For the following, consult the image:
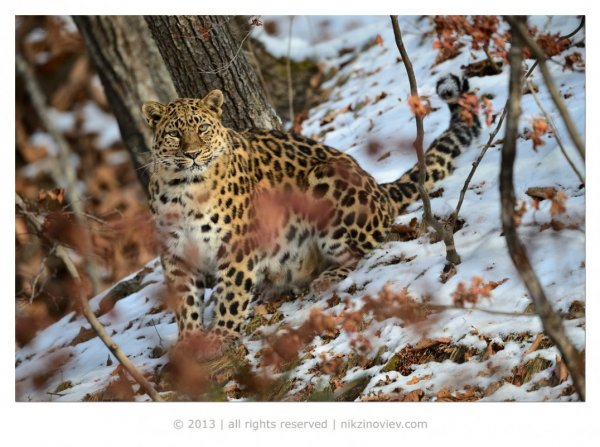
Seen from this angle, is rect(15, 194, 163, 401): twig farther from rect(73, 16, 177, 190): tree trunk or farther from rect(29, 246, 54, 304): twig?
rect(73, 16, 177, 190): tree trunk

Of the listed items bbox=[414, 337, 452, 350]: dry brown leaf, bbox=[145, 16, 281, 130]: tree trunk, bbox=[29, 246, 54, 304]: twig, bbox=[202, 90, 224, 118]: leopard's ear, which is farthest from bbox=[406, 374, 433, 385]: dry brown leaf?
bbox=[145, 16, 281, 130]: tree trunk

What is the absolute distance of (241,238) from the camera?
5469mm

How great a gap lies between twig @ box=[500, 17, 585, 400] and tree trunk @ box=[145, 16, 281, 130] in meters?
2.84

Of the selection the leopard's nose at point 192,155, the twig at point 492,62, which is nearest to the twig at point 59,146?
the leopard's nose at point 192,155

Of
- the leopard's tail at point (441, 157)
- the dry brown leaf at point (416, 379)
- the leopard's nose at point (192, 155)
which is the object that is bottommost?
the dry brown leaf at point (416, 379)

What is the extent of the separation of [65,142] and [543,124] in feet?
16.9

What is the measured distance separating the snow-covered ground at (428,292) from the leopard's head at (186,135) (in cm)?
96

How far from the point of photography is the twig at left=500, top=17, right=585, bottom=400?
331 cm

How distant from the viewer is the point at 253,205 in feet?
18.4

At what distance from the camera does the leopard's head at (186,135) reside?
528 centimetres

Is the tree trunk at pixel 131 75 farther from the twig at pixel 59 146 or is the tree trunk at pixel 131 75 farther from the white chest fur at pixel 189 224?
the white chest fur at pixel 189 224

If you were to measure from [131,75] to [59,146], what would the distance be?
0.97 metres
